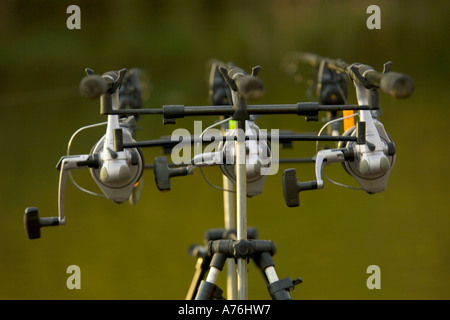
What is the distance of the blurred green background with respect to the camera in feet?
9.61

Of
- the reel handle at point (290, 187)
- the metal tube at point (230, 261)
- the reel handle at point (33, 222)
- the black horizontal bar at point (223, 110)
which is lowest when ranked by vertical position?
the metal tube at point (230, 261)

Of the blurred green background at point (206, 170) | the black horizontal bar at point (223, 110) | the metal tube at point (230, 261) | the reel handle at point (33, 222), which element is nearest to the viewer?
the black horizontal bar at point (223, 110)

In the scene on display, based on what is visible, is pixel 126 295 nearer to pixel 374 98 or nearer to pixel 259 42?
pixel 374 98

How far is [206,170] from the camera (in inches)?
148

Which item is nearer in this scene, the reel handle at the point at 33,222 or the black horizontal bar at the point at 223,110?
the black horizontal bar at the point at 223,110

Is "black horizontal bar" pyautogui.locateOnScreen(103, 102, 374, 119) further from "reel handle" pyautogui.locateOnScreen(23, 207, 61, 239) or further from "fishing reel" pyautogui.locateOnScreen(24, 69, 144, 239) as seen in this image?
"reel handle" pyautogui.locateOnScreen(23, 207, 61, 239)

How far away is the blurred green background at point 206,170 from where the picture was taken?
9.61 feet

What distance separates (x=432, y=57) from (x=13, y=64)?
2.38 m

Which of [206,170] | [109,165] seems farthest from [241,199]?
[206,170]

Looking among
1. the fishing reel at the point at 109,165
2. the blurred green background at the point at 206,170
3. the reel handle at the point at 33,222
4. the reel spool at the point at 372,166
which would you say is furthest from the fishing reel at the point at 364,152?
the blurred green background at the point at 206,170

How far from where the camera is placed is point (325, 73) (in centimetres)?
164

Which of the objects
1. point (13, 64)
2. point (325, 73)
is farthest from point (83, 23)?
point (325, 73)

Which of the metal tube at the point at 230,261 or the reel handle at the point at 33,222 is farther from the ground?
the reel handle at the point at 33,222

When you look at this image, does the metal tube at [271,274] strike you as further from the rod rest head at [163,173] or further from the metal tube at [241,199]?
the rod rest head at [163,173]
